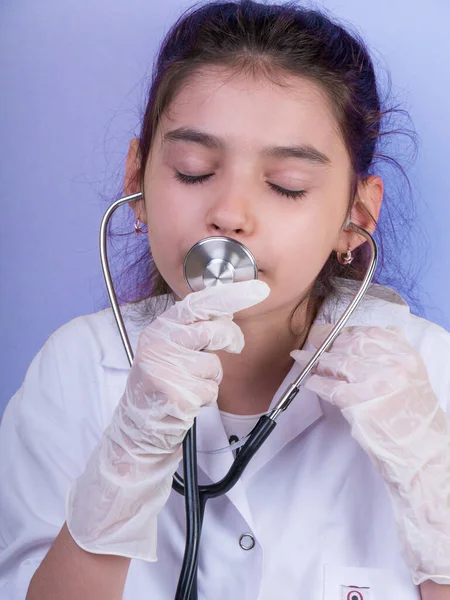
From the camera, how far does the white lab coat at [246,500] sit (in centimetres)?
141

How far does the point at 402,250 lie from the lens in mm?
2000

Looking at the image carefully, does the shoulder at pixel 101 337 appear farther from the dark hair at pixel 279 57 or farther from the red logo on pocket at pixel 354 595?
the red logo on pocket at pixel 354 595

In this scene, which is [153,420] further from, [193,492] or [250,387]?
[250,387]

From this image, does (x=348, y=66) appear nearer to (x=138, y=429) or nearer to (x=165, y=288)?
(x=165, y=288)

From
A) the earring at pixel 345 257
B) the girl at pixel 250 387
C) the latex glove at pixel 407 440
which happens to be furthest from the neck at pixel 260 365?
the latex glove at pixel 407 440

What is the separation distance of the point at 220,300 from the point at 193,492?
28 centimetres

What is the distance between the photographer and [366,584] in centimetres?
140

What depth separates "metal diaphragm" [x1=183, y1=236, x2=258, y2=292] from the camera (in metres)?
1.23

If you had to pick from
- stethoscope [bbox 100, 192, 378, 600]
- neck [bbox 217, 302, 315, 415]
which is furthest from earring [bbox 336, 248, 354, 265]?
stethoscope [bbox 100, 192, 378, 600]

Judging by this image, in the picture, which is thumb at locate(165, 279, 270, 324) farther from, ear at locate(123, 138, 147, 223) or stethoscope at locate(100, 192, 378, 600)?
ear at locate(123, 138, 147, 223)

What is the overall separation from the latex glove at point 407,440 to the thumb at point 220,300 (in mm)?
235

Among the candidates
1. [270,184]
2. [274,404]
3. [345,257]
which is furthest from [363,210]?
[274,404]

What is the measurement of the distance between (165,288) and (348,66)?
1.91 ft

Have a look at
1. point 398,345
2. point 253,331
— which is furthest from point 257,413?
point 398,345
